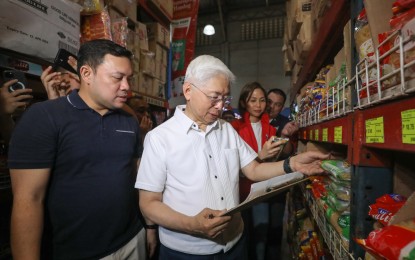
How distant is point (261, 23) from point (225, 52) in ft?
5.96

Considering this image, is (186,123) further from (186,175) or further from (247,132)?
(247,132)

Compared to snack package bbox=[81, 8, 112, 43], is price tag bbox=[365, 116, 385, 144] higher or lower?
lower

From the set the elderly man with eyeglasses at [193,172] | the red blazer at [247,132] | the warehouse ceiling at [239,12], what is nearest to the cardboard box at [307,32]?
the red blazer at [247,132]

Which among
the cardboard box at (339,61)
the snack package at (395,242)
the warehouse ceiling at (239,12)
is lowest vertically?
the snack package at (395,242)

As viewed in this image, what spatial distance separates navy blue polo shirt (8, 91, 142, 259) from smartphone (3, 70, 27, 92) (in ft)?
0.86

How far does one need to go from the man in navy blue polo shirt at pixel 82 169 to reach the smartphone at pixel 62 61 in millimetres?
271

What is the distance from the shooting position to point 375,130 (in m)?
0.70

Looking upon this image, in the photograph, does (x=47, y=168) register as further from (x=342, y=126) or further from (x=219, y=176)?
(x=342, y=126)

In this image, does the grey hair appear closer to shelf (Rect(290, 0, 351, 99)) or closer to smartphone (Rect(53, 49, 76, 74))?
shelf (Rect(290, 0, 351, 99))

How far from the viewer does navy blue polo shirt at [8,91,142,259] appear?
3.67 ft

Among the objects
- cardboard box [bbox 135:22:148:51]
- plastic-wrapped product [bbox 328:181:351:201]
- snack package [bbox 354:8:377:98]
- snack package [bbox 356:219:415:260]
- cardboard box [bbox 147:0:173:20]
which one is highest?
cardboard box [bbox 147:0:173:20]

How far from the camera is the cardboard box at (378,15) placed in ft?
2.34

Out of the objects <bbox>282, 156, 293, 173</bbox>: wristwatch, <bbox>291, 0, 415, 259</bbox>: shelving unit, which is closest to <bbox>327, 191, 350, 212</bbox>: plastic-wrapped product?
<bbox>291, 0, 415, 259</bbox>: shelving unit

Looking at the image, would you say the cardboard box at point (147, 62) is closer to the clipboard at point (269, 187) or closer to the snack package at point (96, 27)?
the snack package at point (96, 27)
